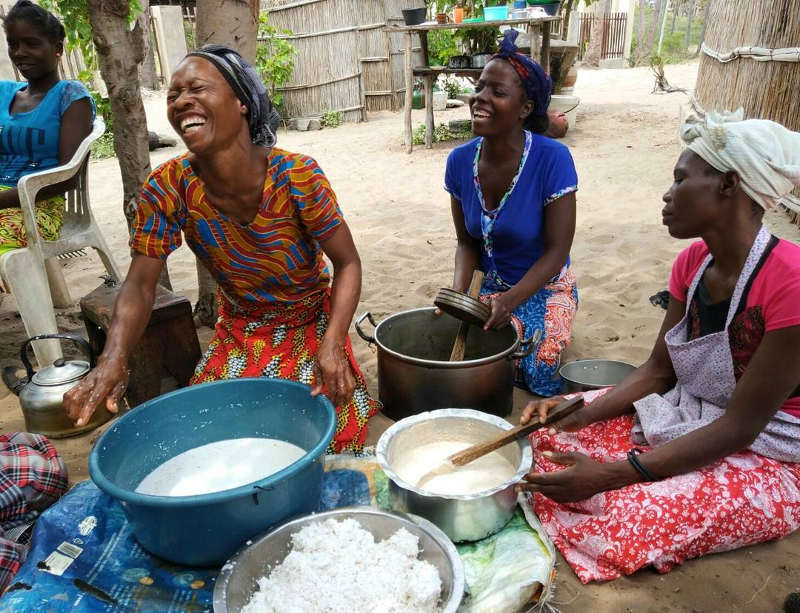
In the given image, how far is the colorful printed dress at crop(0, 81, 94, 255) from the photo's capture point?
117 inches

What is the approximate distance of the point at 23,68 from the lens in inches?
115

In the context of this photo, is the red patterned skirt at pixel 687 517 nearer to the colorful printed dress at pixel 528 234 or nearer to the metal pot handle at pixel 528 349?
the metal pot handle at pixel 528 349

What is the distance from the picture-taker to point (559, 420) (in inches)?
71.5

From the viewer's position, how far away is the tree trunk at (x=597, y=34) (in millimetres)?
17781

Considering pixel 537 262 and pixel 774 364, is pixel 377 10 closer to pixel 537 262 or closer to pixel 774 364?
pixel 537 262

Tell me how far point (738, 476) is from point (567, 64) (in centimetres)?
849

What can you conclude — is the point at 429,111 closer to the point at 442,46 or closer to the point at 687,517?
the point at 442,46

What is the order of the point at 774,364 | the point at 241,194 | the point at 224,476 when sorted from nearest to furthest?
1. the point at 774,364
2. the point at 224,476
3. the point at 241,194

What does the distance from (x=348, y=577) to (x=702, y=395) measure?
1.17 metres

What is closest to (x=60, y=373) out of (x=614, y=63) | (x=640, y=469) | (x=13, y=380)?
(x=13, y=380)

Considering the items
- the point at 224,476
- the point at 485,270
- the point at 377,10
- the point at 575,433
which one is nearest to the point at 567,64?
the point at 377,10

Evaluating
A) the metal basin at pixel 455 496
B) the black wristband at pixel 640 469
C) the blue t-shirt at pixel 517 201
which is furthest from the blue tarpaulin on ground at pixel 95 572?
the blue t-shirt at pixel 517 201

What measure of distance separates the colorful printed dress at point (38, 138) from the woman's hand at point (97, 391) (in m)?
1.51

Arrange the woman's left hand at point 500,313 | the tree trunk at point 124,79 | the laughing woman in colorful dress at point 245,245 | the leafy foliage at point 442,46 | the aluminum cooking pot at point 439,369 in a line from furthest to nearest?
the leafy foliage at point 442,46
the tree trunk at point 124,79
the woman's left hand at point 500,313
the aluminum cooking pot at point 439,369
the laughing woman in colorful dress at point 245,245
